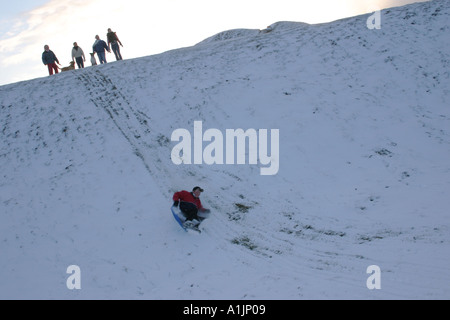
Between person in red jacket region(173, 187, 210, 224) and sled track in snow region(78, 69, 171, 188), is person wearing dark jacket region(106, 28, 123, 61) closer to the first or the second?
sled track in snow region(78, 69, 171, 188)

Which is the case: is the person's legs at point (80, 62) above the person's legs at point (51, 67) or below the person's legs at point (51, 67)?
above

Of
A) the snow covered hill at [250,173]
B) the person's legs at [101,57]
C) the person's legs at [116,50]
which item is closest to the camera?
the snow covered hill at [250,173]

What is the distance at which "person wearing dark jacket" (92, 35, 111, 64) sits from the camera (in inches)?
917

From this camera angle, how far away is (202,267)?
31.0ft

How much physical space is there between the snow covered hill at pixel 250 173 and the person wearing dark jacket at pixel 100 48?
7.38ft

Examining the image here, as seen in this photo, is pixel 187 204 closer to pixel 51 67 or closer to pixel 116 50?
pixel 116 50

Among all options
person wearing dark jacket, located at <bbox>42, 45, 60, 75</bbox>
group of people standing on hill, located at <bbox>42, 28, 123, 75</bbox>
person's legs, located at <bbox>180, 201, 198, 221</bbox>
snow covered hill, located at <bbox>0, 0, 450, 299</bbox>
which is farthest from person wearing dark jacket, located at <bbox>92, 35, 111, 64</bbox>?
person's legs, located at <bbox>180, 201, 198, 221</bbox>

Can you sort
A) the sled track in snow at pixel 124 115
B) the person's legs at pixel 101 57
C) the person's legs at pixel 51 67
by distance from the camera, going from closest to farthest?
the sled track in snow at pixel 124 115 < the person's legs at pixel 51 67 < the person's legs at pixel 101 57

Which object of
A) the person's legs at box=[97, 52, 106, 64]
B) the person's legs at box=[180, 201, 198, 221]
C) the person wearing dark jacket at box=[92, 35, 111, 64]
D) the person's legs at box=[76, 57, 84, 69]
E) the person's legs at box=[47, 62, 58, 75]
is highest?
the person wearing dark jacket at box=[92, 35, 111, 64]

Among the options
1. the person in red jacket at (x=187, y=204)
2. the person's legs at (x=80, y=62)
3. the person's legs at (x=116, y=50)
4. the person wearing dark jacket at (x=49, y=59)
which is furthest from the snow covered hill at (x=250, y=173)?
the person's legs at (x=80, y=62)

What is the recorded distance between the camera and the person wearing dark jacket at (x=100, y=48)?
23.3m

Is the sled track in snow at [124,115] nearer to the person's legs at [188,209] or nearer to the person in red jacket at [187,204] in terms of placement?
the person in red jacket at [187,204]

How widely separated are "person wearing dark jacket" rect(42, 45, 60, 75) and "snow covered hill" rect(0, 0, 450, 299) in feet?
6.52

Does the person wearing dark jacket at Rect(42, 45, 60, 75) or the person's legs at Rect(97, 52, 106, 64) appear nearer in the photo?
the person wearing dark jacket at Rect(42, 45, 60, 75)
